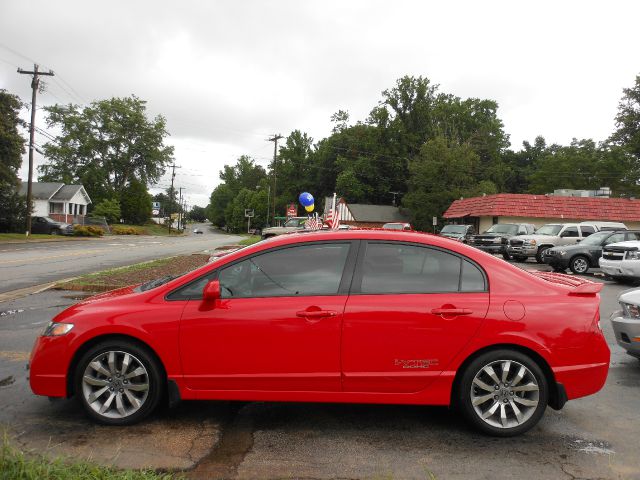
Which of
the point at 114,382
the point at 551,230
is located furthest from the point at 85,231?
the point at 114,382

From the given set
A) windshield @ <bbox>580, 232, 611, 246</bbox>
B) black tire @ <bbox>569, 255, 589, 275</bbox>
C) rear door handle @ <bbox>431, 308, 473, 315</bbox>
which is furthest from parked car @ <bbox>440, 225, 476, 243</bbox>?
rear door handle @ <bbox>431, 308, 473, 315</bbox>

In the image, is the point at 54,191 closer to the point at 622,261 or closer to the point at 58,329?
the point at 622,261

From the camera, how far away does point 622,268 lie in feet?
49.8

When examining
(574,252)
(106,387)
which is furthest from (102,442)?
(574,252)

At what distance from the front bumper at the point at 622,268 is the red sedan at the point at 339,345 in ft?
41.1

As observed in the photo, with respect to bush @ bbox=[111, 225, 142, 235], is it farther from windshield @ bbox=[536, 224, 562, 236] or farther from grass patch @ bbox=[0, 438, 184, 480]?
grass patch @ bbox=[0, 438, 184, 480]

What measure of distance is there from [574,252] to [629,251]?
10.9 ft

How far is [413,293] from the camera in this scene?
4102 mm

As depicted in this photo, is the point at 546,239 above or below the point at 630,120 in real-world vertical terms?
below

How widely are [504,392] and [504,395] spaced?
0.07 ft

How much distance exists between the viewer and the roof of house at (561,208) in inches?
1560

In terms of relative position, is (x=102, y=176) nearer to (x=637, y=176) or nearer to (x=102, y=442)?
(x=637, y=176)

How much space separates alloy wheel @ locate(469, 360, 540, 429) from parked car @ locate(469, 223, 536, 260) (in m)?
22.1

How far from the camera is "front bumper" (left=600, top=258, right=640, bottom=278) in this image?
14836 millimetres
